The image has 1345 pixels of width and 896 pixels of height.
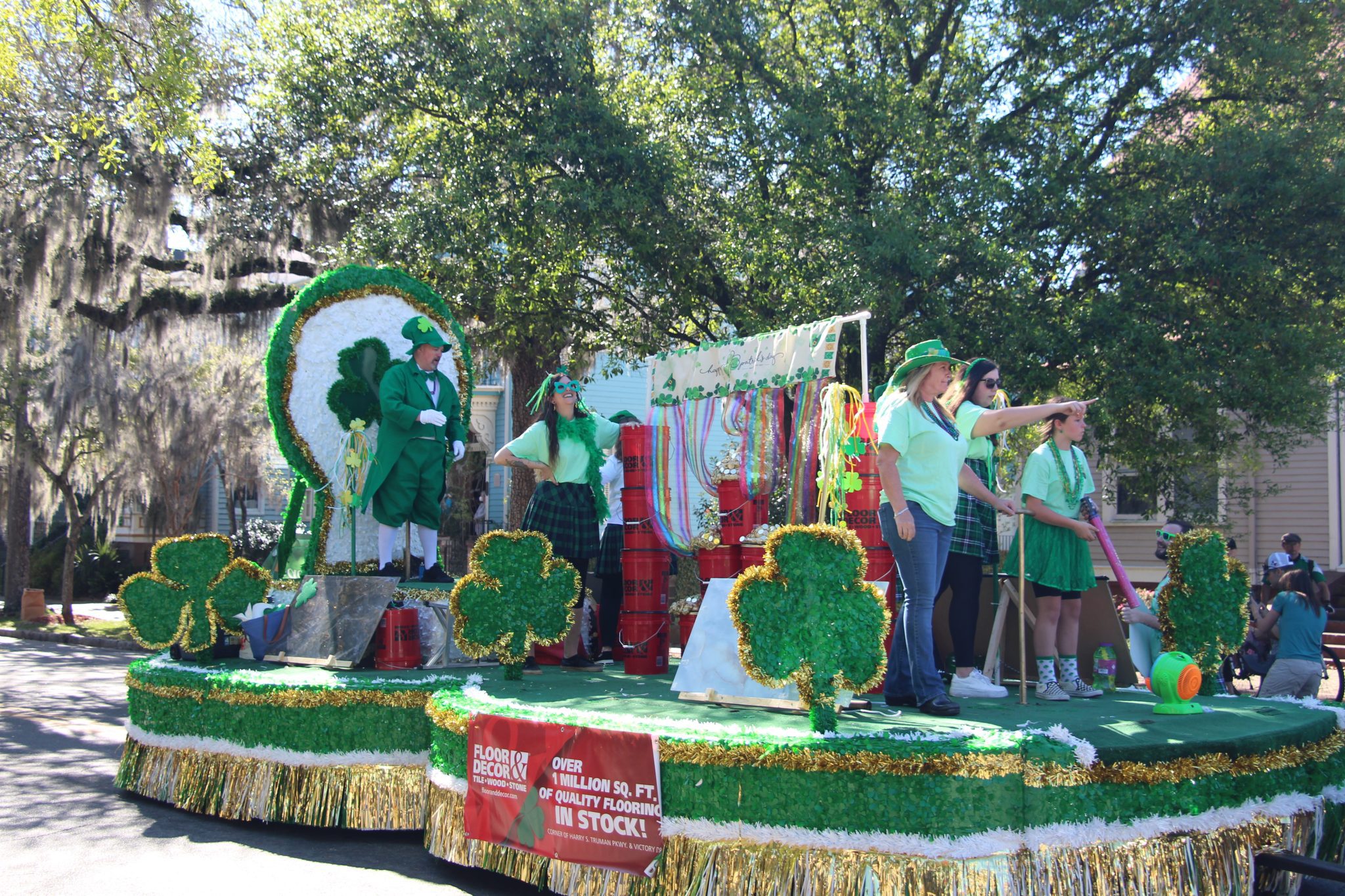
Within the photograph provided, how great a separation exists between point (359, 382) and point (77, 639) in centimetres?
1350

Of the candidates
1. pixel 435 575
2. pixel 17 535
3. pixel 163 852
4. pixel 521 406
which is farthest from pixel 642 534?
pixel 17 535

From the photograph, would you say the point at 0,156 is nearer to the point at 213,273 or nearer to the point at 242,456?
the point at 213,273

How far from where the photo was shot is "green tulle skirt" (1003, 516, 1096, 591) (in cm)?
567

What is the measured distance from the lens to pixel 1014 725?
4285 millimetres

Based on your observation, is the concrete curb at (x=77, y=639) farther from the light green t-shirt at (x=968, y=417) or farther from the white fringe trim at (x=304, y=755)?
the light green t-shirt at (x=968, y=417)

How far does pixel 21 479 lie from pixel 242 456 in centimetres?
413

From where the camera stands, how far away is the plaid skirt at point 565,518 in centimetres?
686

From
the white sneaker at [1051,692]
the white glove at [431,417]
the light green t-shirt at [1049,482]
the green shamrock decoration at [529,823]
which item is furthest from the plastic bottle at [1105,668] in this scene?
the white glove at [431,417]

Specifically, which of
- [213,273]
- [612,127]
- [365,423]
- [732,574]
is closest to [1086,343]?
[612,127]

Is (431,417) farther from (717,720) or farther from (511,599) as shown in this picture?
(717,720)

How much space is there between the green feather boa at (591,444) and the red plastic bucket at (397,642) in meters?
1.34

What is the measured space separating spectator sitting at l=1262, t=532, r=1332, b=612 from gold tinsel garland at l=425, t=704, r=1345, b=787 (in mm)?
4568

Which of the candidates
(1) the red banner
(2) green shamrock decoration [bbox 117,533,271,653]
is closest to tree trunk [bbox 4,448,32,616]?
(2) green shamrock decoration [bbox 117,533,271,653]

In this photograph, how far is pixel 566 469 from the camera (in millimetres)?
6965
